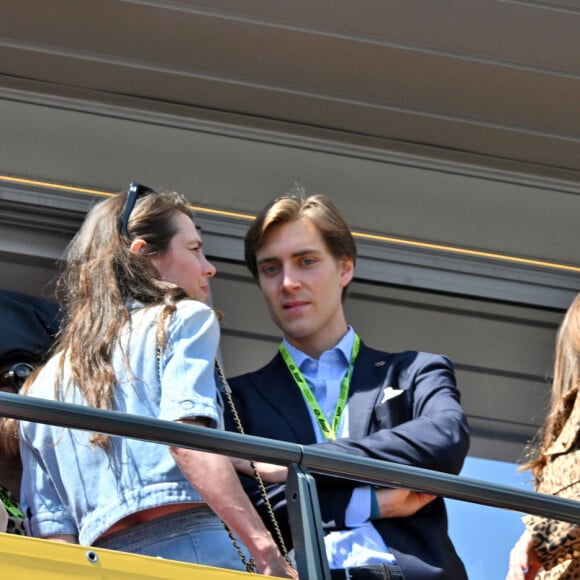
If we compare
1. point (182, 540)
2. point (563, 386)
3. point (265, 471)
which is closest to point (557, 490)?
point (563, 386)

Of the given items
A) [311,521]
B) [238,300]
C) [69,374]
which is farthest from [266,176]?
[311,521]

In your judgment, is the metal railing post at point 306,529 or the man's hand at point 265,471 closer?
the metal railing post at point 306,529

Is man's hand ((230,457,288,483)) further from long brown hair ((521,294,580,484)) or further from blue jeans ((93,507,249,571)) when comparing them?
long brown hair ((521,294,580,484))

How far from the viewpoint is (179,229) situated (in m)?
4.21

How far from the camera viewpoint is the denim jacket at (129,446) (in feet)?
11.6

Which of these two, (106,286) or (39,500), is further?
(106,286)

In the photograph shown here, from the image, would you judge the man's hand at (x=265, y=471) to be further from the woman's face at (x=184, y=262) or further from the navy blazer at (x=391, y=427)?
the woman's face at (x=184, y=262)

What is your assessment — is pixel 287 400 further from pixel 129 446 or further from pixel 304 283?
pixel 129 446

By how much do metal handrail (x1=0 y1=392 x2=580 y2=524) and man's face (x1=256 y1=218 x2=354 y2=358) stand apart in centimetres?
111

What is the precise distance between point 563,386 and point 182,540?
5.36 feet

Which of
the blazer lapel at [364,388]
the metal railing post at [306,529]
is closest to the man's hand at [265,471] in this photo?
the blazer lapel at [364,388]

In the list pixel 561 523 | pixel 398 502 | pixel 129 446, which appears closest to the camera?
pixel 129 446

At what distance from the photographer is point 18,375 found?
4191mm

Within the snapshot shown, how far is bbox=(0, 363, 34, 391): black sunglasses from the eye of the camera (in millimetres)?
4191
